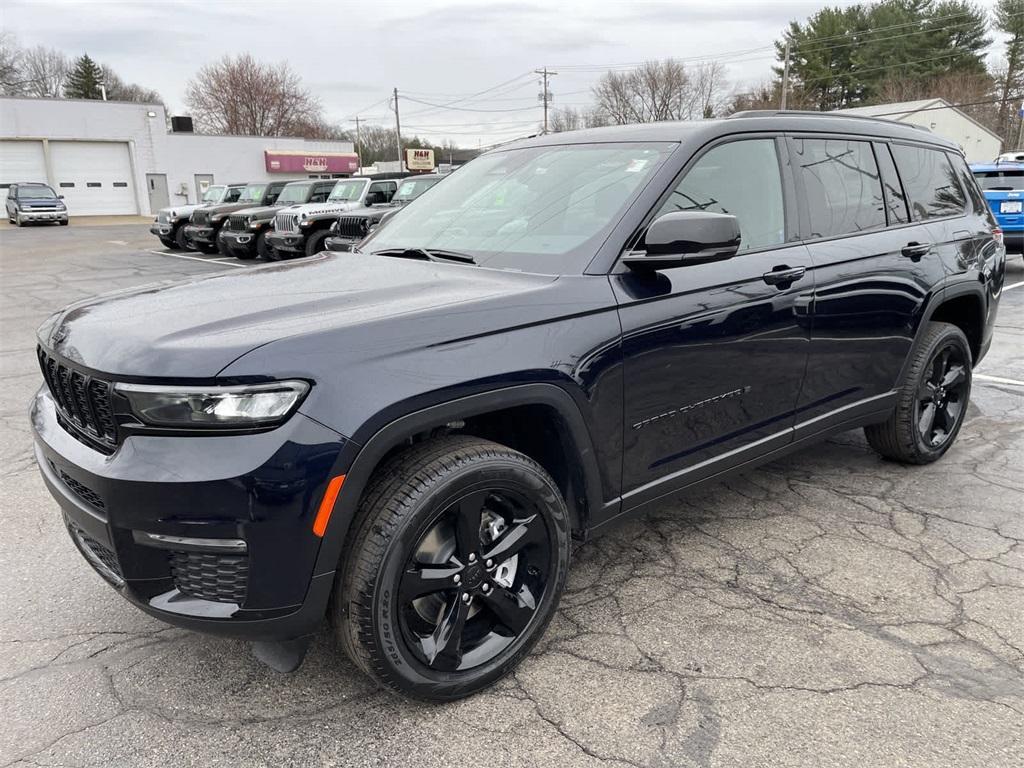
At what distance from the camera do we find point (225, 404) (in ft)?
6.40

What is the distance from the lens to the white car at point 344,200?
46.6ft

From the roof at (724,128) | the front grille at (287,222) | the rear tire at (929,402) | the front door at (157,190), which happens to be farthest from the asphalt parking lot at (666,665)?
the front door at (157,190)

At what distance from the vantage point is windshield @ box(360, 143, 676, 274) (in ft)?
9.23

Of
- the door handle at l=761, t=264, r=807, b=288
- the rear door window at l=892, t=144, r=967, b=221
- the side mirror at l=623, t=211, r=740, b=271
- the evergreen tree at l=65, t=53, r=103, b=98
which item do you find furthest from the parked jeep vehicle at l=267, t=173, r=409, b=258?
the evergreen tree at l=65, t=53, r=103, b=98

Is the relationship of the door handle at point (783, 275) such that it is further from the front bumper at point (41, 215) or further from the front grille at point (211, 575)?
the front bumper at point (41, 215)

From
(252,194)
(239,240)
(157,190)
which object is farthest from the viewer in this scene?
(157,190)

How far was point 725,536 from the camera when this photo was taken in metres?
3.55

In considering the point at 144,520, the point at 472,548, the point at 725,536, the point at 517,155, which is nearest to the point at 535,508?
the point at 472,548

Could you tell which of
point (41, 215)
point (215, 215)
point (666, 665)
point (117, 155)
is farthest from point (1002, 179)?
point (117, 155)

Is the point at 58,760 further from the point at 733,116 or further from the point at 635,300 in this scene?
the point at 733,116

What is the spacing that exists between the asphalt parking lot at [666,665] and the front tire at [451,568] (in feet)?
0.57

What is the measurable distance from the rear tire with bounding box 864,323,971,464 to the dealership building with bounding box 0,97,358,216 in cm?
4430

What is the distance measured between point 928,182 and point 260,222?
13927 mm

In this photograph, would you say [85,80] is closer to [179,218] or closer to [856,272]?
[179,218]
